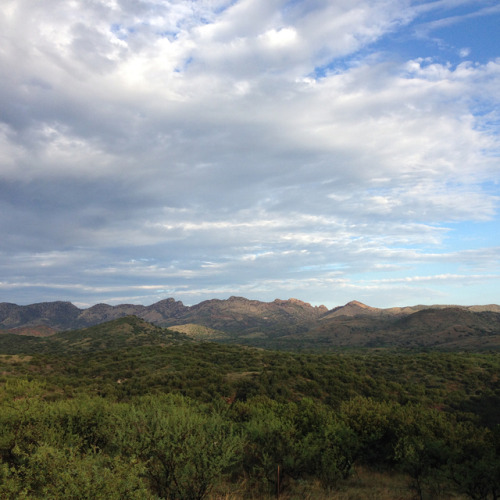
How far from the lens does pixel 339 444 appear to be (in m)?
19.0

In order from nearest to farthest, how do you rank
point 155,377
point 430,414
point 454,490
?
point 454,490 → point 430,414 → point 155,377

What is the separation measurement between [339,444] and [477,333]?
5350 inches

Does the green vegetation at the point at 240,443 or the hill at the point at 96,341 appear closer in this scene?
the green vegetation at the point at 240,443

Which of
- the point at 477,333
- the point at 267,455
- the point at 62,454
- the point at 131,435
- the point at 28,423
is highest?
the point at 62,454

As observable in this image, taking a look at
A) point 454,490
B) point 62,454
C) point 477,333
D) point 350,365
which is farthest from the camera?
point 477,333

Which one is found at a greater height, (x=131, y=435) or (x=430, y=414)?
(x=131, y=435)

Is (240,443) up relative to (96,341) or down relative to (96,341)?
up

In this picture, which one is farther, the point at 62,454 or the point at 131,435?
the point at 131,435

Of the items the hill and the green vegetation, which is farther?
the hill

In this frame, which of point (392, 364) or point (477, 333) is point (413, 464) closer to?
point (392, 364)

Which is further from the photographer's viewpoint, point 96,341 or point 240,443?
point 96,341

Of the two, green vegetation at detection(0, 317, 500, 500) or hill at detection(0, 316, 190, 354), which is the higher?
green vegetation at detection(0, 317, 500, 500)

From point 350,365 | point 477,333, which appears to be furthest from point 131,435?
point 477,333

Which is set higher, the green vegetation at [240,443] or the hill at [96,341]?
the green vegetation at [240,443]
